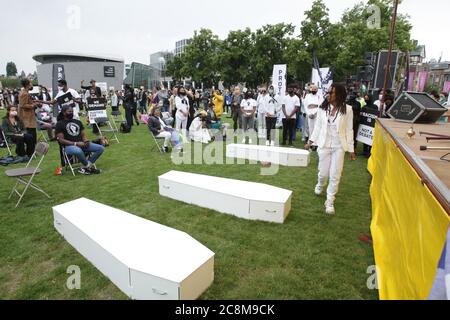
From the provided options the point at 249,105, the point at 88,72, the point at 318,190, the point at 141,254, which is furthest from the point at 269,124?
the point at 88,72

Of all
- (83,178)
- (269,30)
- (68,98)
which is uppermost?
(269,30)

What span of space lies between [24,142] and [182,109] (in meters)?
5.21

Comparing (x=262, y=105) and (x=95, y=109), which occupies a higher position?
(x=262, y=105)

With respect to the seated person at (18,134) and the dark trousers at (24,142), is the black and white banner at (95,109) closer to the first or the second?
the seated person at (18,134)

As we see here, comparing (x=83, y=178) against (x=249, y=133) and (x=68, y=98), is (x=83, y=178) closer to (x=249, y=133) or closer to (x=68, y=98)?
(x=68, y=98)

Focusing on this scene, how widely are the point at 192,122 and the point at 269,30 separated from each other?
3240cm

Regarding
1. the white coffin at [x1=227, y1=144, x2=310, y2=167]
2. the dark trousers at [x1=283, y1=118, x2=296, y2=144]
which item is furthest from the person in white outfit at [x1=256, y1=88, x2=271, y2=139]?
the white coffin at [x1=227, y1=144, x2=310, y2=167]

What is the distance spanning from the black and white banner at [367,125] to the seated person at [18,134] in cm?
1046

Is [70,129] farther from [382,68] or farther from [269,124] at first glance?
[382,68]

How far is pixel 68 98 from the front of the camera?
1100 centimetres

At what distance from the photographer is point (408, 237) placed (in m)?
2.28

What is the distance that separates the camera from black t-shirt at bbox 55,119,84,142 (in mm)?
7020

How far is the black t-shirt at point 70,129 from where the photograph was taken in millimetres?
7020
